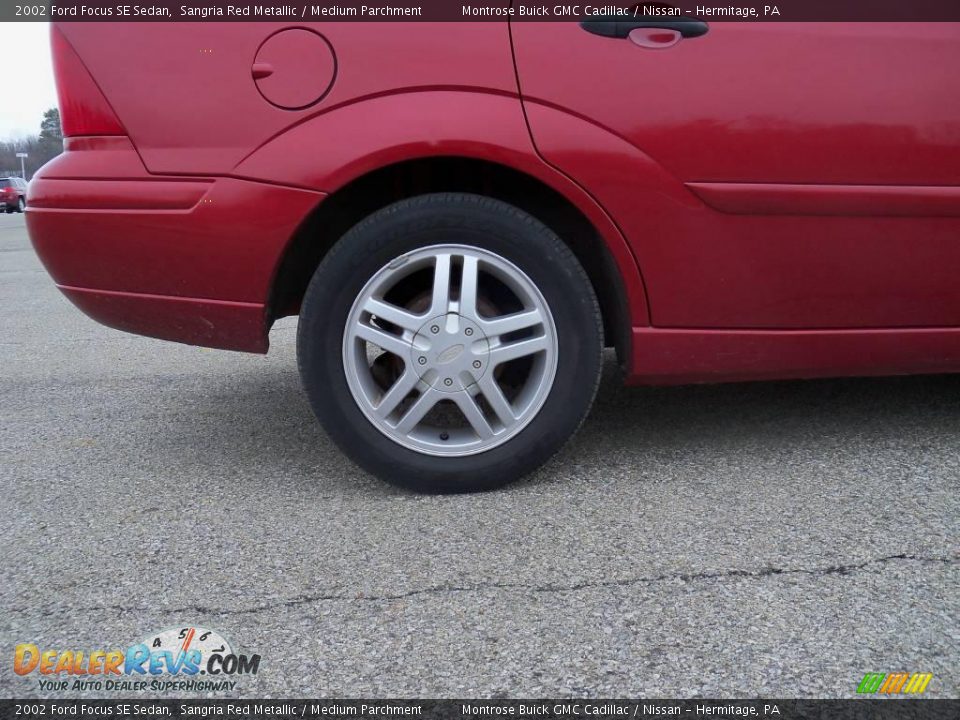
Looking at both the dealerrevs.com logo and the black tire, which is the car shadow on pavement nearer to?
the black tire

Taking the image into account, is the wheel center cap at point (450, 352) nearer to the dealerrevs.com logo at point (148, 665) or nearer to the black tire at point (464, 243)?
the black tire at point (464, 243)

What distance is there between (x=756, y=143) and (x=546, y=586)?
125cm

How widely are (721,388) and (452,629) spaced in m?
2.01

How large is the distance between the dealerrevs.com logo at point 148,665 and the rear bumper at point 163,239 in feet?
3.11

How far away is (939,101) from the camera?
2328 mm

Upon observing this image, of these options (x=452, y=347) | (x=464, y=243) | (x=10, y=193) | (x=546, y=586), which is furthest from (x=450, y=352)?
(x=10, y=193)

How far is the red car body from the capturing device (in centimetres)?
228

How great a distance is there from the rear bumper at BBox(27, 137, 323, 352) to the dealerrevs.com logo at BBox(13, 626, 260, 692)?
95cm

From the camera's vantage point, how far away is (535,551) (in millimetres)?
2061

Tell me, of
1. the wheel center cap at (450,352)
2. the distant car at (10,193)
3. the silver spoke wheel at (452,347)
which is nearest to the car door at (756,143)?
the silver spoke wheel at (452,347)

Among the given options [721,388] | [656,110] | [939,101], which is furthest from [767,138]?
[721,388]

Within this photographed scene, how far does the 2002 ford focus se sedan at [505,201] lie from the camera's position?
2279mm

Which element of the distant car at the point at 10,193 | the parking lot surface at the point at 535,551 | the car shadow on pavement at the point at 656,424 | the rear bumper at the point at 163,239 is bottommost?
the distant car at the point at 10,193

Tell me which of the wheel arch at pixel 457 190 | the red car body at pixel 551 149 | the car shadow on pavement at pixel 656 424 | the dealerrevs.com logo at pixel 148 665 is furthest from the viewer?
the car shadow on pavement at pixel 656 424
